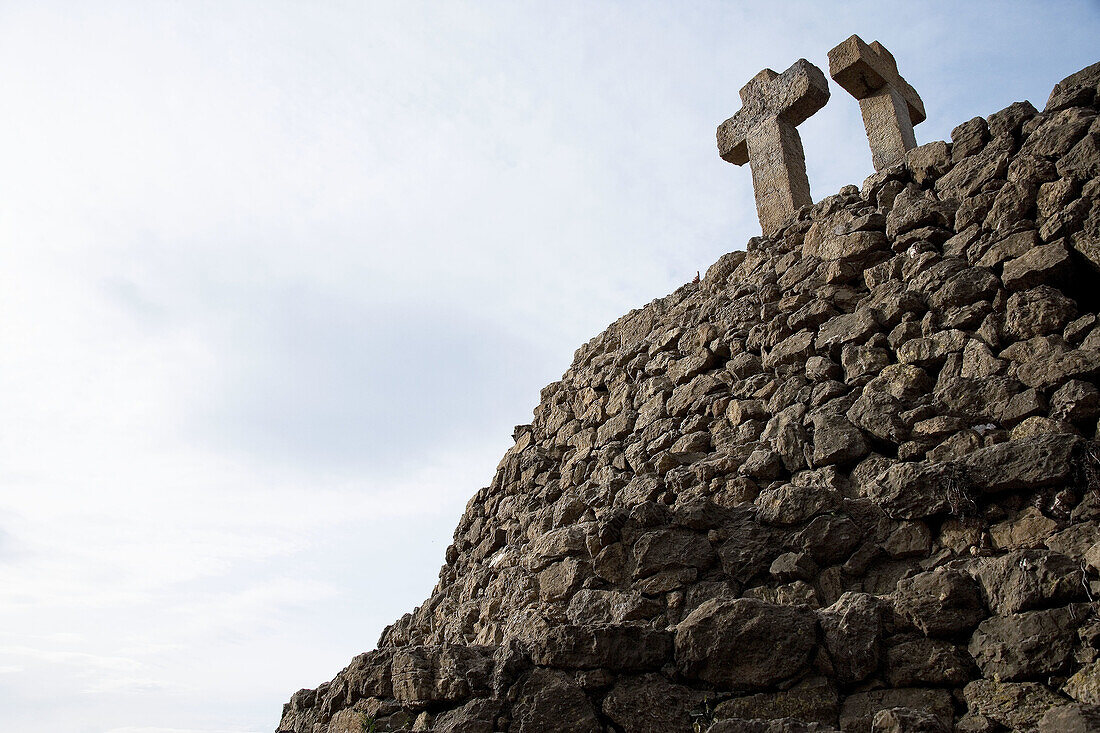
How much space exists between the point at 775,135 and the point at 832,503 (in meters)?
5.49

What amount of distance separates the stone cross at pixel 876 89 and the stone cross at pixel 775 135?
27cm

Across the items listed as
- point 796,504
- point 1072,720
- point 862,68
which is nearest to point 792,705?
point 1072,720

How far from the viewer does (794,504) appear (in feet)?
15.5

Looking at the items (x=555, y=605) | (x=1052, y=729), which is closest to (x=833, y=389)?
(x=555, y=605)

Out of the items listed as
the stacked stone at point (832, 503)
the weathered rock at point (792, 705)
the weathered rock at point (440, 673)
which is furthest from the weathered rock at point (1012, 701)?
the weathered rock at point (440, 673)

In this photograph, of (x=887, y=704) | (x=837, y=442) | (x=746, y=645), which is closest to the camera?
(x=887, y=704)

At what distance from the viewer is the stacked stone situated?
3451mm

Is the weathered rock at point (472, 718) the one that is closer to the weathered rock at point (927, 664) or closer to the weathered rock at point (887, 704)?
the weathered rock at point (887, 704)

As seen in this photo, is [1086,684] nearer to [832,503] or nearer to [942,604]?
[942,604]

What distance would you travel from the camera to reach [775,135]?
353 inches

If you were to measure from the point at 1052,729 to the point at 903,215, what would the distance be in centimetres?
451

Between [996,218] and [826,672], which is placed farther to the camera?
[996,218]

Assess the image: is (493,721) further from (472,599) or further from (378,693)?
(472,599)

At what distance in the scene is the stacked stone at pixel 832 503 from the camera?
11.3 ft
